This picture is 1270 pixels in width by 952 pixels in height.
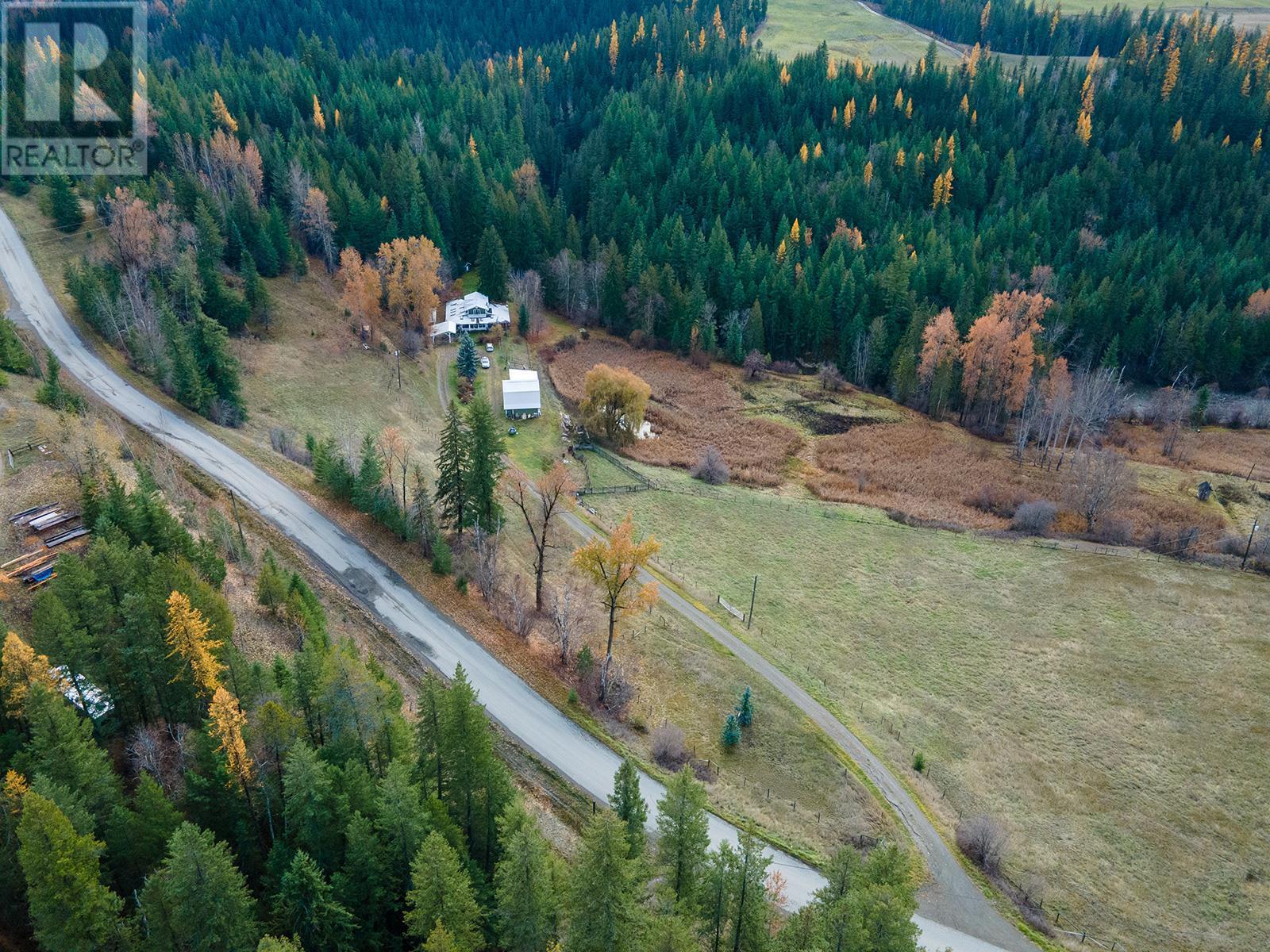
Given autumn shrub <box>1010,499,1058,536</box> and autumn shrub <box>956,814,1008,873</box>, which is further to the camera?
autumn shrub <box>1010,499,1058,536</box>

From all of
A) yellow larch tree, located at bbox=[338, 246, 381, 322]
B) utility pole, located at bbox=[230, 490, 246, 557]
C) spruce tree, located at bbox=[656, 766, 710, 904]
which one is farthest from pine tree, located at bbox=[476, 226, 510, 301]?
spruce tree, located at bbox=[656, 766, 710, 904]

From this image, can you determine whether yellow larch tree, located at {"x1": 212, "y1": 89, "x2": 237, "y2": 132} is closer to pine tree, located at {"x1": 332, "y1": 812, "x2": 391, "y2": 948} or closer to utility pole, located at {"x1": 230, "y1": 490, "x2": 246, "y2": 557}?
utility pole, located at {"x1": 230, "y1": 490, "x2": 246, "y2": 557}

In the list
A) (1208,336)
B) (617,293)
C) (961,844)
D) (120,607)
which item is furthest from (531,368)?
(1208,336)

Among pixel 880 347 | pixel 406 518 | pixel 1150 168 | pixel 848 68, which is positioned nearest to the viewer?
pixel 406 518

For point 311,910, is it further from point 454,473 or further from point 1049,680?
point 1049,680

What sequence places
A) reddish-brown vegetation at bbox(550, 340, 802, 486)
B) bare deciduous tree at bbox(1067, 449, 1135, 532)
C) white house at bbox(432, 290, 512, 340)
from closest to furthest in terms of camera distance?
bare deciduous tree at bbox(1067, 449, 1135, 532) → reddish-brown vegetation at bbox(550, 340, 802, 486) → white house at bbox(432, 290, 512, 340)

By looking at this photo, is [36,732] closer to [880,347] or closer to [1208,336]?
[880,347]
